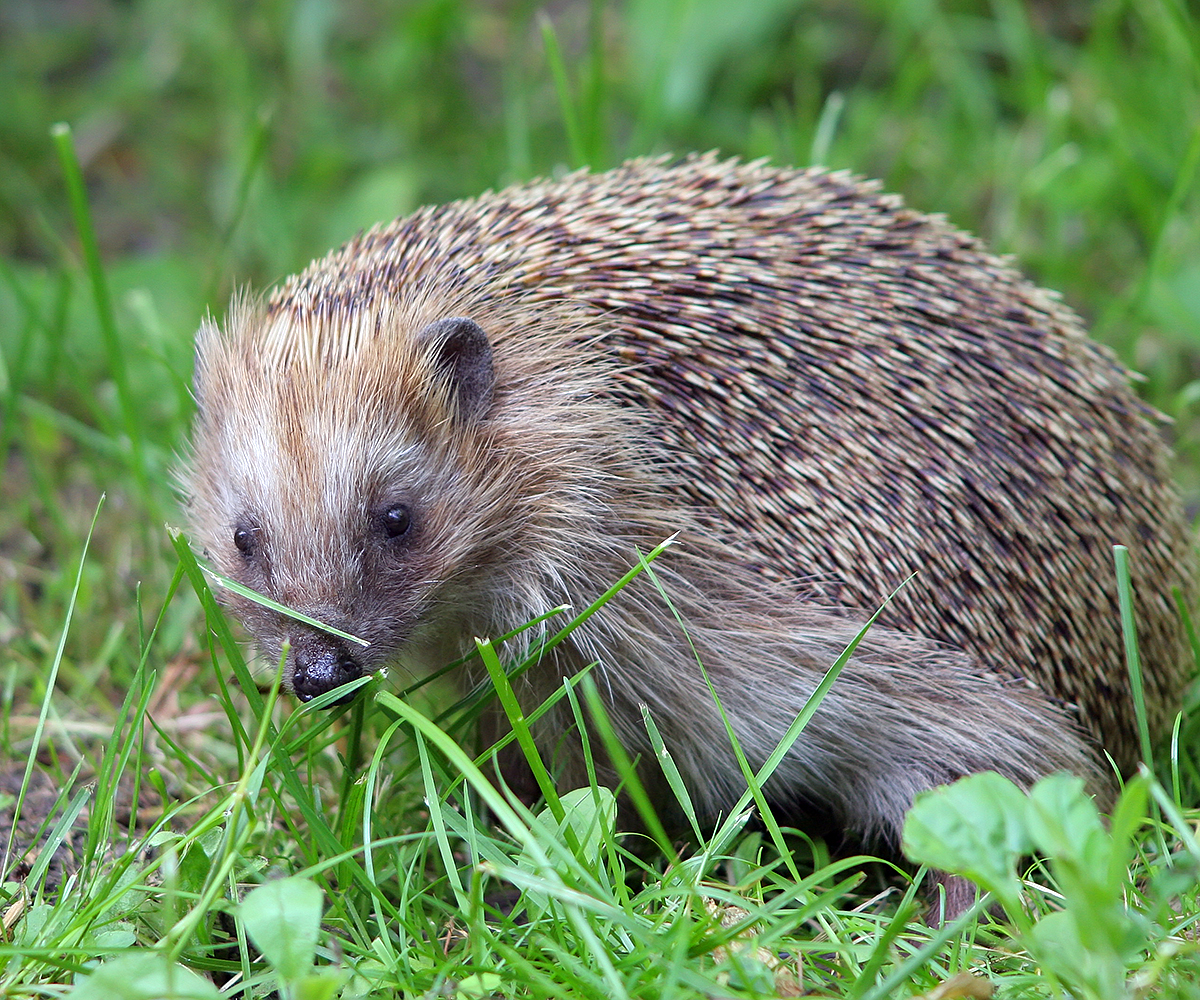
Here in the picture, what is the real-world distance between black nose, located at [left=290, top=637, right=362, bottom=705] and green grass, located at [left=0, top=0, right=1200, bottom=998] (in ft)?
0.35

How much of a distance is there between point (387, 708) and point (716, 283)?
4.47 ft

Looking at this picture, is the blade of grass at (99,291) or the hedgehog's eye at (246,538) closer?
the hedgehog's eye at (246,538)

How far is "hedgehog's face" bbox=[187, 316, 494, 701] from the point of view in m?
3.10

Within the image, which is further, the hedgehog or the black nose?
the hedgehog

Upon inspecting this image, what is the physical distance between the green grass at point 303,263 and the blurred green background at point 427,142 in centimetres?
2

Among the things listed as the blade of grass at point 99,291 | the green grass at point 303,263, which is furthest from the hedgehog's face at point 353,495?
the blade of grass at point 99,291

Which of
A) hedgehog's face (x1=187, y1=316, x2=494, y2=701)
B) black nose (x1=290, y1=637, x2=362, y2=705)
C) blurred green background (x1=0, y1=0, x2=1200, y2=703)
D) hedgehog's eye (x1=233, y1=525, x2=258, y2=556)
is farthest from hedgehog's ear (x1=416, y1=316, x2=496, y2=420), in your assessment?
blurred green background (x1=0, y1=0, x2=1200, y2=703)

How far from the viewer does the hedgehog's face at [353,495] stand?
3.10 m

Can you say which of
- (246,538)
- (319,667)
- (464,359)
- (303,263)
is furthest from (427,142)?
(319,667)

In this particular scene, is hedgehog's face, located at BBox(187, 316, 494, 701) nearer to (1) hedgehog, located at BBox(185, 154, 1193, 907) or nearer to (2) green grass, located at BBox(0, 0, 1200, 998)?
(1) hedgehog, located at BBox(185, 154, 1193, 907)

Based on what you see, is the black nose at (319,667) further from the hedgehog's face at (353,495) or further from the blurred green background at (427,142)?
the blurred green background at (427,142)

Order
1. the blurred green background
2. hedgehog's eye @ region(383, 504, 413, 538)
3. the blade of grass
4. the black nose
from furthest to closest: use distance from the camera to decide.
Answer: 1. the blurred green background
2. the blade of grass
3. hedgehog's eye @ region(383, 504, 413, 538)
4. the black nose

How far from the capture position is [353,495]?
10.3 feet

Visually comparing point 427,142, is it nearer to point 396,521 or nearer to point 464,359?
point 464,359
